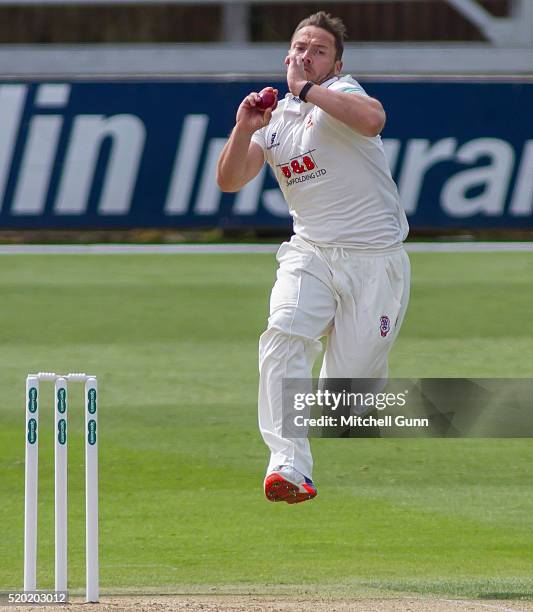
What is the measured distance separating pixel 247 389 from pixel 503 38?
17912 mm

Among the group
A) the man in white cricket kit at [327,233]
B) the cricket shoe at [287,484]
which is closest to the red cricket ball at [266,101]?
the man in white cricket kit at [327,233]

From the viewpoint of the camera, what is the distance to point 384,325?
6.01 m

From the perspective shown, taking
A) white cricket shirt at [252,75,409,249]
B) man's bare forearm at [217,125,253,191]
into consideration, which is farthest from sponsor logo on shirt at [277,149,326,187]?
man's bare forearm at [217,125,253,191]

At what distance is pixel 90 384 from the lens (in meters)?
5.02

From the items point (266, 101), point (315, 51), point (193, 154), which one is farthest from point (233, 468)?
point (193, 154)

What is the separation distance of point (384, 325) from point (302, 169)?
763 mm

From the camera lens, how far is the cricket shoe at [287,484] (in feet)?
18.3

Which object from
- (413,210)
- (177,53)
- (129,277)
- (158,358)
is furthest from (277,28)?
(158,358)

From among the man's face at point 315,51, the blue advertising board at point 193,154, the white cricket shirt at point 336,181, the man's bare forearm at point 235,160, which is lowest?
the white cricket shirt at point 336,181

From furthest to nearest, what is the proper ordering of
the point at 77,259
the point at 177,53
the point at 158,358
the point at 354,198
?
the point at 177,53
the point at 77,259
the point at 158,358
the point at 354,198

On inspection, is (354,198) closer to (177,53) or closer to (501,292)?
(501,292)

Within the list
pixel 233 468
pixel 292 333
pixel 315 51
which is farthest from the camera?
pixel 233 468

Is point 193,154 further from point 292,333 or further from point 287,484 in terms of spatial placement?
point 287,484

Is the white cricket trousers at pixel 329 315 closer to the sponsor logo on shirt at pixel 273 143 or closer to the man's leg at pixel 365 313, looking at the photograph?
the man's leg at pixel 365 313
